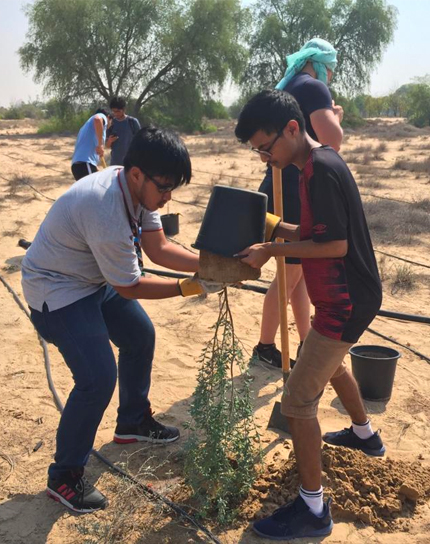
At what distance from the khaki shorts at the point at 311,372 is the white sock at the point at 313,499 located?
0.32 meters

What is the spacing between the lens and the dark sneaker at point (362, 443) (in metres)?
2.98

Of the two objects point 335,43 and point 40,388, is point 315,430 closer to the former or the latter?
point 40,388

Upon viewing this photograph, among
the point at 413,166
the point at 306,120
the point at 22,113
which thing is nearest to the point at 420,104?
the point at 413,166

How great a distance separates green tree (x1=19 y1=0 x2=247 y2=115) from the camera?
100 feet

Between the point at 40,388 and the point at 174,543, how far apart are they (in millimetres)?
1699

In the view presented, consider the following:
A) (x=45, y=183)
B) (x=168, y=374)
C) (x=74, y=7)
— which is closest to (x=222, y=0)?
(x=74, y=7)

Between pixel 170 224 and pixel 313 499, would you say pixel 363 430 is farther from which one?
pixel 170 224

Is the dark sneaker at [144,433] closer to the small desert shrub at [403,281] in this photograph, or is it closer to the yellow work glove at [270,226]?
the yellow work glove at [270,226]

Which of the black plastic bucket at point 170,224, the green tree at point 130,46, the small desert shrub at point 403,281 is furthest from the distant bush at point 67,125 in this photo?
the small desert shrub at point 403,281

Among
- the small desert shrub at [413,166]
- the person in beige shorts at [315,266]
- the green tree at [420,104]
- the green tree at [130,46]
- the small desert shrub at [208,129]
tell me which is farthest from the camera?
the green tree at [420,104]

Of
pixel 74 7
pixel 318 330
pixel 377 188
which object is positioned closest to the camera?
pixel 318 330

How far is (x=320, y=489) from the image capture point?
94.3 inches

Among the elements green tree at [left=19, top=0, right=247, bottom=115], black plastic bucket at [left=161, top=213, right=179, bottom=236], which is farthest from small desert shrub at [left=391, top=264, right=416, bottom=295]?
green tree at [left=19, top=0, right=247, bottom=115]

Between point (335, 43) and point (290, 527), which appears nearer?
point (290, 527)
